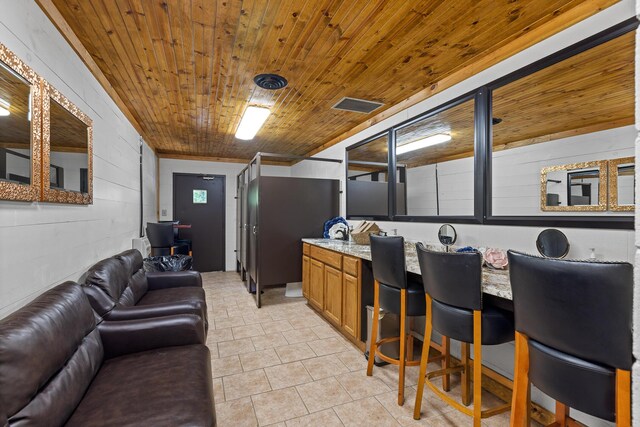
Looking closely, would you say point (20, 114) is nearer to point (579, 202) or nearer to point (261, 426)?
point (261, 426)

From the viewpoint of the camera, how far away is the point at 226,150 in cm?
574

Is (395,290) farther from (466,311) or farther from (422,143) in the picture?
(422,143)

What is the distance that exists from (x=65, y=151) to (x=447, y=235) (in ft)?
9.11

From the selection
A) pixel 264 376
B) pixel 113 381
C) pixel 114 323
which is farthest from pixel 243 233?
pixel 113 381

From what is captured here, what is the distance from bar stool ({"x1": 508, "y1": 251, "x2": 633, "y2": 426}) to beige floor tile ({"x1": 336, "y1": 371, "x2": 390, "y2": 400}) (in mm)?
1136

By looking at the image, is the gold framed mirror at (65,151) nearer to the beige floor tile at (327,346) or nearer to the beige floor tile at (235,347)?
the beige floor tile at (235,347)

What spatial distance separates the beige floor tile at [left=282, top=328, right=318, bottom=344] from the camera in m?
2.96

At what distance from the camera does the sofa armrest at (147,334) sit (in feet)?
5.47

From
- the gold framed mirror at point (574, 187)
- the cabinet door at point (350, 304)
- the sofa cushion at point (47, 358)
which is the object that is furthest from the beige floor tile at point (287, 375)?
the gold framed mirror at point (574, 187)

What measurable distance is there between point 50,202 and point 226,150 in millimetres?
4243

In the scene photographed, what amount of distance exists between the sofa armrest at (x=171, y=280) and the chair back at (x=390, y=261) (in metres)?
1.99

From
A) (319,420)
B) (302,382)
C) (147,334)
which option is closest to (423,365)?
(319,420)

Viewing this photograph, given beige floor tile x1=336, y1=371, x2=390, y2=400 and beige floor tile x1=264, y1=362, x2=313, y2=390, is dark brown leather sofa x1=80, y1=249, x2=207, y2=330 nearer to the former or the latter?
beige floor tile x1=264, y1=362, x2=313, y2=390

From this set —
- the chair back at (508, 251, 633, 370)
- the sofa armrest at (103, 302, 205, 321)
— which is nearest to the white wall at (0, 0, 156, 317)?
the sofa armrest at (103, 302, 205, 321)
